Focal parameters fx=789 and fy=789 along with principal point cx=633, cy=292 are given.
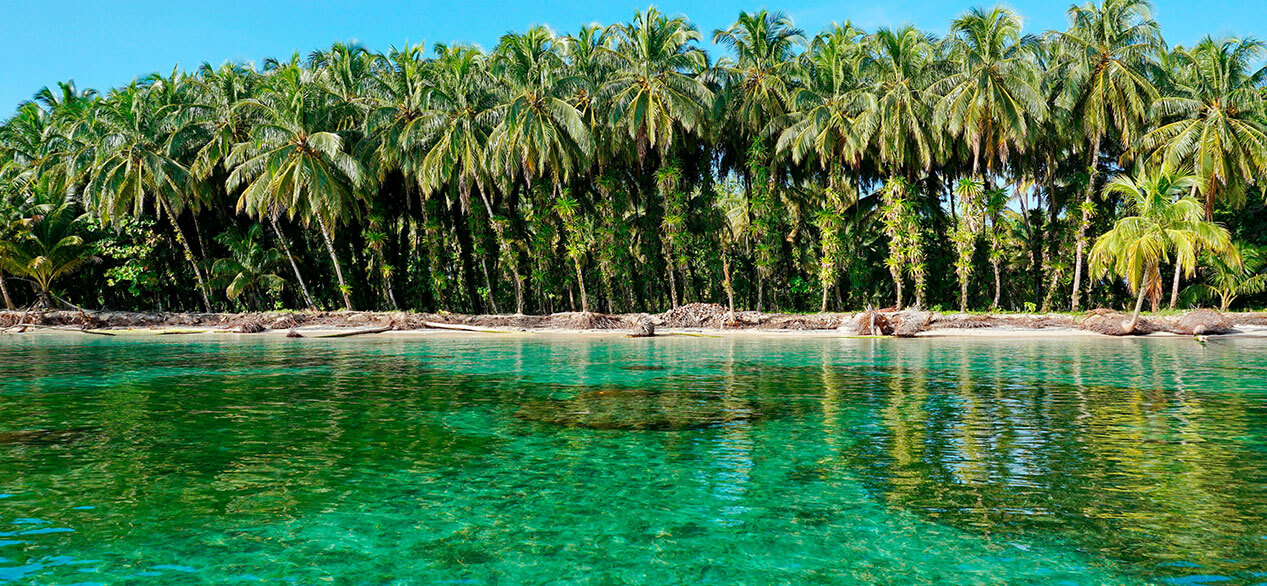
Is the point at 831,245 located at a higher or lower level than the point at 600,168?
lower

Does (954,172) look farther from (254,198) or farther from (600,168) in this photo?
(254,198)

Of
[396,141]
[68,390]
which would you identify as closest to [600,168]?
[396,141]

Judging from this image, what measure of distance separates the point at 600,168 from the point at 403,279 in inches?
570

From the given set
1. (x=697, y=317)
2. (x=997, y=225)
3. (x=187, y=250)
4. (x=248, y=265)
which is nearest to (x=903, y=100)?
(x=997, y=225)

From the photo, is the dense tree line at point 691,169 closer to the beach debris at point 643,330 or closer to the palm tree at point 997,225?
the palm tree at point 997,225

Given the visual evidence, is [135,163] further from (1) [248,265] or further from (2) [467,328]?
(2) [467,328]

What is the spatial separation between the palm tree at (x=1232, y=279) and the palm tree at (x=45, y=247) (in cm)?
5248

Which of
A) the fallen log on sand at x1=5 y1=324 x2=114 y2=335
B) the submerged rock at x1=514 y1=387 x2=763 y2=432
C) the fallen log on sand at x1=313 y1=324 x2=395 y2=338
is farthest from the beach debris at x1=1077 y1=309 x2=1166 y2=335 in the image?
the fallen log on sand at x1=5 y1=324 x2=114 y2=335

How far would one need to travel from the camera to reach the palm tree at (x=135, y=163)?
37.2 metres

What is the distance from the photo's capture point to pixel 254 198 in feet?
120

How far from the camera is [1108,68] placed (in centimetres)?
3169

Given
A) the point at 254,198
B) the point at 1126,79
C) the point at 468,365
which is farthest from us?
the point at 254,198

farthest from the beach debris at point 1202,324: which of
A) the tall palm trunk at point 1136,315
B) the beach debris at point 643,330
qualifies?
the beach debris at point 643,330

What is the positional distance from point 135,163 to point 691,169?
26.6 metres
